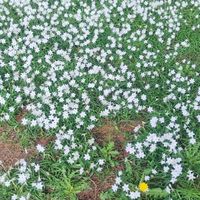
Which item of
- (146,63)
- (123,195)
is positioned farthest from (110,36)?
(123,195)

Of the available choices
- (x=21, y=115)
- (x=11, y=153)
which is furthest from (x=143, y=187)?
(x=21, y=115)

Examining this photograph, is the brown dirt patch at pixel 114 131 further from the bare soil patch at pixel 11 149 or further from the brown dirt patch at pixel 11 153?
the brown dirt patch at pixel 11 153

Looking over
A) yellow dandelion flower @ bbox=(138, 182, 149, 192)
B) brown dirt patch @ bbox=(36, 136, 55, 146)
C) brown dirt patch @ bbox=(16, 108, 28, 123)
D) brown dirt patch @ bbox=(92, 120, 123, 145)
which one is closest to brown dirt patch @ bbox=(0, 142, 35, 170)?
brown dirt patch @ bbox=(36, 136, 55, 146)

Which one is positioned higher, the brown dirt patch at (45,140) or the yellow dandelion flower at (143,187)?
the brown dirt patch at (45,140)

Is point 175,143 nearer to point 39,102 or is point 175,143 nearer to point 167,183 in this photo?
point 167,183

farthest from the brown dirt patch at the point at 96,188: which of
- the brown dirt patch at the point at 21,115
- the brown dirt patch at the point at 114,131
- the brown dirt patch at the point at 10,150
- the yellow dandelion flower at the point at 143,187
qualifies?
the brown dirt patch at the point at 21,115
